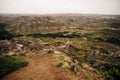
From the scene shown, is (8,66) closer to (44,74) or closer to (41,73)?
(41,73)

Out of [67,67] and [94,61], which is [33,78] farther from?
[94,61]

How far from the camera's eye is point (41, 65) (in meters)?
8.77

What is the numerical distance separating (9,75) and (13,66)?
105 cm

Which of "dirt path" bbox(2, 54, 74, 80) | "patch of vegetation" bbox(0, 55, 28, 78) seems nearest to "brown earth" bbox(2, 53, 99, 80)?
"dirt path" bbox(2, 54, 74, 80)

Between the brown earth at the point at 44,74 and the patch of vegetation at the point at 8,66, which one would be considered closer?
the brown earth at the point at 44,74

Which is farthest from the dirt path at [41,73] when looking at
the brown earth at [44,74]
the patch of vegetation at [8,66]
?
the patch of vegetation at [8,66]

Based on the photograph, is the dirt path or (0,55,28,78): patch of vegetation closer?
the dirt path

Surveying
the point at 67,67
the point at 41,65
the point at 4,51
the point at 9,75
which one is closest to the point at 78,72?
the point at 67,67

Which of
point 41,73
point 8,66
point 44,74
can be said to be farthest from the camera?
point 8,66

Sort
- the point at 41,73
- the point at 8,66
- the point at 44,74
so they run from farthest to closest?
the point at 8,66 < the point at 41,73 < the point at 44,74

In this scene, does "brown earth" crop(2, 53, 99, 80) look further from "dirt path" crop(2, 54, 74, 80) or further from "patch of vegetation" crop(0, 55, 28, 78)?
"patch of vegetation" crop(0, 55, 28, 78)

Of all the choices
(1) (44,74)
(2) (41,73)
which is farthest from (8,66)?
(1) (44,74)

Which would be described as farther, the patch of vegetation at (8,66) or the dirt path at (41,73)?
the patch of vegetation at (8,66)

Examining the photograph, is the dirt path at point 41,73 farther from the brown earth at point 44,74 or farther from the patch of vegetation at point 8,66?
the patch of vegetation at point 8,66
